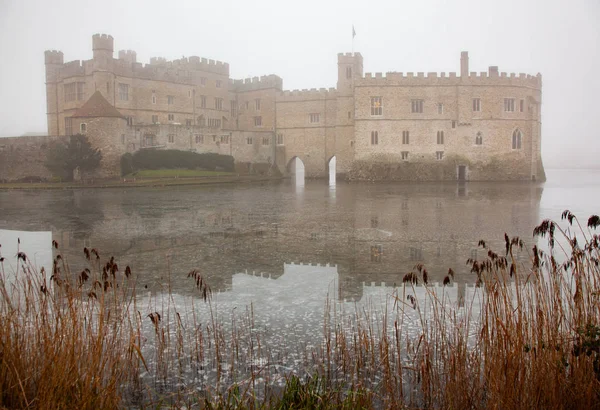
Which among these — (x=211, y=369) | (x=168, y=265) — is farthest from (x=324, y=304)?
(x=168, y=265)

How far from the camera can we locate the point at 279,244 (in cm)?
1308

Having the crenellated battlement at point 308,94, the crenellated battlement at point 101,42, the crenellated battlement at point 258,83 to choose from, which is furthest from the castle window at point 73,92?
the crenellated battlement at point 308,94

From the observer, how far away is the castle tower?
158 feet

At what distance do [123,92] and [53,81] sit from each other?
7999 mm

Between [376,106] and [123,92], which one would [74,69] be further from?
[376,106]

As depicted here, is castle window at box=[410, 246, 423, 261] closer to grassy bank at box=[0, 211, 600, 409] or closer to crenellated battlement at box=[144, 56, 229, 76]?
grassy bank at box=[0, 211, 600, 409]

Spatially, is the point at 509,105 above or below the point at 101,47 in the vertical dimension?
below

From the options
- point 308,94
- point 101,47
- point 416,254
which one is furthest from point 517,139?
point 416,254

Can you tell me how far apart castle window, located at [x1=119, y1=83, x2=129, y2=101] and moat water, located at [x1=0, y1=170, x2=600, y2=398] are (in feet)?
77.8

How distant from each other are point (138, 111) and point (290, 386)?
151ft

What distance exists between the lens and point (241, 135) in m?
50.2

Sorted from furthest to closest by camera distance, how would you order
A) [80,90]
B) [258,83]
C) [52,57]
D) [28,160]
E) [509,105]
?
[258,83]
[52,57]
[509,105]
[80,90]
[28,160]

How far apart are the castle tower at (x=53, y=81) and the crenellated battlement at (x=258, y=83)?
56.2 feet

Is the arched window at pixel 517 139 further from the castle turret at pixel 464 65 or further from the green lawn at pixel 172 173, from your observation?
the green lawn at pixel 172 173
